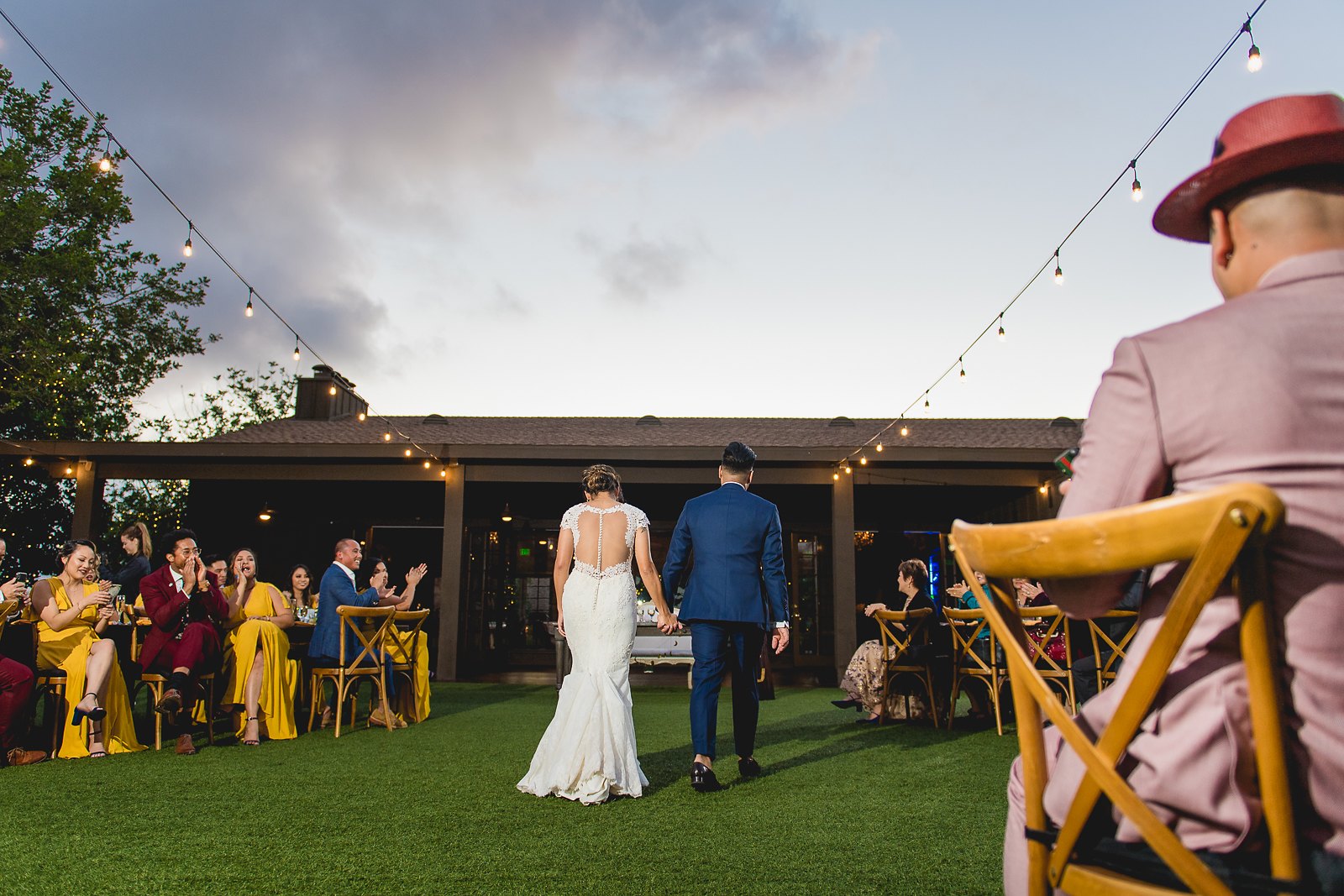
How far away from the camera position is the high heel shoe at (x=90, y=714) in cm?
505

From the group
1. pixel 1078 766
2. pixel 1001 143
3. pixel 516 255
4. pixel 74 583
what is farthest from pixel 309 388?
pixel 1078 766

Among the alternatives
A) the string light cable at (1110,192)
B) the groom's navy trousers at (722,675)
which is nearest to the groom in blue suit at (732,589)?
the groom's navy trousers at (722,675)

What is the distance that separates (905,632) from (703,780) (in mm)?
3347

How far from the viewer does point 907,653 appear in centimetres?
670

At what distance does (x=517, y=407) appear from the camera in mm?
18516

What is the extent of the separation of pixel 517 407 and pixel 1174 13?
1457 cm

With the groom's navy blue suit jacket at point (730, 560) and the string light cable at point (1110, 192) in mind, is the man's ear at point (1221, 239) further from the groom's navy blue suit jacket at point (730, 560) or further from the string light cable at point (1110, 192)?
the string light cable at point (1110, 192)

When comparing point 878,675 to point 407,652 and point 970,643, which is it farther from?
point 407,652


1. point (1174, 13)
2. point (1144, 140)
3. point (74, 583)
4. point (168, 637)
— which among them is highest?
point (1174, 13)

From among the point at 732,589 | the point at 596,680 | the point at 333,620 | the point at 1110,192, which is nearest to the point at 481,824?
the point at 596,680

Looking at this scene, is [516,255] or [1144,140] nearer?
[1144,140]

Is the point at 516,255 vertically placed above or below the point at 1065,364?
above

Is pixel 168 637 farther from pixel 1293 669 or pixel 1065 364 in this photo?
pixel 1065 364

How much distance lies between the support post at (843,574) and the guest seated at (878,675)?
335cm
